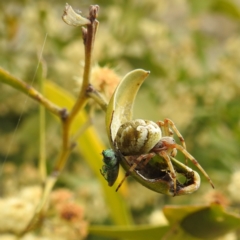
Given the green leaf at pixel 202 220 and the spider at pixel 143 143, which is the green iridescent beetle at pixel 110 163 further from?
the green leaf at pixel 202 220

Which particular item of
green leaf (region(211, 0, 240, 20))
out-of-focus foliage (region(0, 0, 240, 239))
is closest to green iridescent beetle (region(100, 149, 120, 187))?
out-of-focus foliage (region(0, 0, 240, 239))

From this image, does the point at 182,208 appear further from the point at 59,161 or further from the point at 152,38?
the point at 152,38

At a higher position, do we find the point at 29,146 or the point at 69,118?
the point at 69,118

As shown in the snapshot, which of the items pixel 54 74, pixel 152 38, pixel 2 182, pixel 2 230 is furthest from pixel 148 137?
pixel 152 38

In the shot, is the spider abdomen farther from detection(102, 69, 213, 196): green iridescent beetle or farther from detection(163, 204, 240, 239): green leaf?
detection(163, 204, 240, 239): green leaf

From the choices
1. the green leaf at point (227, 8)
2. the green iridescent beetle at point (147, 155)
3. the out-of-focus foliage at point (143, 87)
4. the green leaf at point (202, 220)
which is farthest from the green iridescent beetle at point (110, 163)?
the green leaf at point (227, 8)

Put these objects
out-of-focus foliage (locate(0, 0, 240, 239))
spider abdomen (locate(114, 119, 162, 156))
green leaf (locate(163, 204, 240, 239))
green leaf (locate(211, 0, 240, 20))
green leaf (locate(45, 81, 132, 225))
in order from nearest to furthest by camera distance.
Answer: spider abdomen (locate(114, 119, 162, 156)) < green leaf (locate(163, 204, 240, 239)) < green leaf (locate(45, 81, 132, 225)) < out-of-focus foliage (locate(0, 0, 240, 239)) < green leaf (locate(211, 0, 240, 20))

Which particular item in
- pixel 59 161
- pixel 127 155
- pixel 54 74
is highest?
pixel 127 155
